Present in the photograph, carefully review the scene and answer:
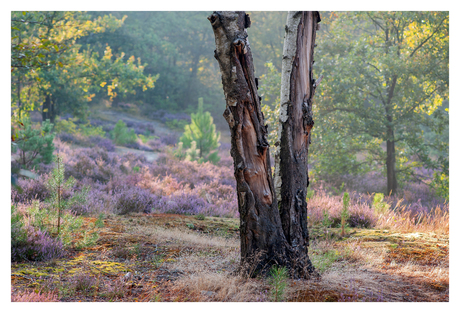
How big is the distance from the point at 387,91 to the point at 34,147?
379 inches

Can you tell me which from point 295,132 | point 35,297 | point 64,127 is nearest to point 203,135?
point 64,127

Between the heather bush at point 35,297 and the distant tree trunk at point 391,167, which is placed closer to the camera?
the heather bush at point 35,297

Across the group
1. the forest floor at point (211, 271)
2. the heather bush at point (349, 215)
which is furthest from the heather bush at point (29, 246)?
the heather bush at point (349, 215)

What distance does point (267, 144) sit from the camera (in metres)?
2.74

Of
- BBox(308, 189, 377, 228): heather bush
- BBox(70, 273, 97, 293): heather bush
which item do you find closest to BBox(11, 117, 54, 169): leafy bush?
BBox(70, 273, 97, 293): heather bush

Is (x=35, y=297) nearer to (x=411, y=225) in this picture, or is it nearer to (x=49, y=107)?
(x=411, y=225)

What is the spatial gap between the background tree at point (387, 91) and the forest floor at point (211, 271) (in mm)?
4136

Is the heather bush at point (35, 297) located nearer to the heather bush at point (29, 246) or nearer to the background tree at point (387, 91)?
the heather bush at point (29, 246)

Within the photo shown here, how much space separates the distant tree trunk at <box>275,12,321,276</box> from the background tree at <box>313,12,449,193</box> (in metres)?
5.46

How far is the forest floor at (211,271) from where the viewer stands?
8.43 ft

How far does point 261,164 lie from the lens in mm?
2766

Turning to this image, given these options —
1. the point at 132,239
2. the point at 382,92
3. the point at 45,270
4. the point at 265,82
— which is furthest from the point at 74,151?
the point at 382,92

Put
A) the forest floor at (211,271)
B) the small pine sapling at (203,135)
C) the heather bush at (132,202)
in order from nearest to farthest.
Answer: the forest floor at (211,271) → the heather bush at (132,202) → the small pine sapling at (203,135)

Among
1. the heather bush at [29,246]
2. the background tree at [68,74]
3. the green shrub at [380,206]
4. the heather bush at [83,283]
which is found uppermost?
the background tree at [68,74]
